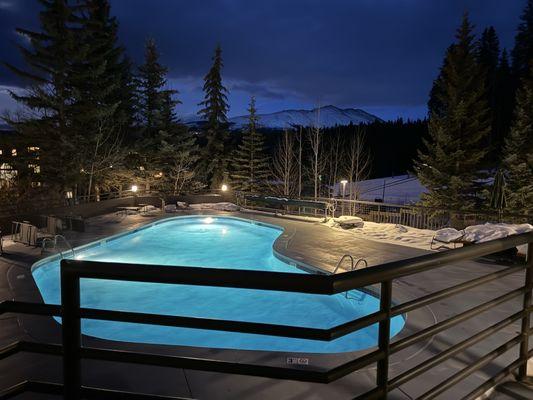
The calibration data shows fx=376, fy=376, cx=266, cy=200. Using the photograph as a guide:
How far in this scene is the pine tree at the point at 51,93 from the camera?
616 inches

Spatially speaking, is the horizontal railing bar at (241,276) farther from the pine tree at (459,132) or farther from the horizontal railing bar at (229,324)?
the pine tree at (459,132)

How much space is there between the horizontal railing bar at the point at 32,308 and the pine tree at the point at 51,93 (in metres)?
16.2

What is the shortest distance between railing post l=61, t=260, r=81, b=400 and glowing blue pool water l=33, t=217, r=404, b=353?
390cm

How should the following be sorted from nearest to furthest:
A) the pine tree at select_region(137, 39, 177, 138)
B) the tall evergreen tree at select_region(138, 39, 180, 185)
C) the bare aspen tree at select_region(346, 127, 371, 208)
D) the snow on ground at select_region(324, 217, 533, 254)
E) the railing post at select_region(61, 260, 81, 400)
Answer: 1. the railing post at select_region(61, 260, 81, 400)
2. the snow on ground at select_region(324, 217, 533, 254)
3. the tall evergreen tree at select_region(138, 39, 180, 185)
4. the pine tree at select_region(137, 39, 177, 138)
5. the bare aspen tree at select_region(346, 127, 371, 208)

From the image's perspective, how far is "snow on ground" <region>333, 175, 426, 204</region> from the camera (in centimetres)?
3468

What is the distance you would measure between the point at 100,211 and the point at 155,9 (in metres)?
15.5

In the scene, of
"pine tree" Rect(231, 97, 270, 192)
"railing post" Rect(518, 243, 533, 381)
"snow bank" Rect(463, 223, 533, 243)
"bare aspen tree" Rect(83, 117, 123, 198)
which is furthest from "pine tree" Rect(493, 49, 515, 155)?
"railing post" Rect(518, 243, 533, 381)

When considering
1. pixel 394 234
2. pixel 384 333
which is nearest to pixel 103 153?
pixel 394 234

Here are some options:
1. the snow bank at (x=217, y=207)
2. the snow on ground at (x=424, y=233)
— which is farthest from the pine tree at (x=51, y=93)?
Result: the snow on ground at (x=424, y=233)

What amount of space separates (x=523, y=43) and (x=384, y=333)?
46.9 m

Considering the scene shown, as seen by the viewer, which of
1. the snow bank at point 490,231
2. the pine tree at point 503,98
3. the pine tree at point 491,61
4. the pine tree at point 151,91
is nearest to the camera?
the snow bank at point 490,231

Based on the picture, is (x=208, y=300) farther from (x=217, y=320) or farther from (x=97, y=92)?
(x=97, y=92)

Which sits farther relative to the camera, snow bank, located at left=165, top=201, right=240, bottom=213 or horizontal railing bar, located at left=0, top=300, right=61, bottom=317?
snow bank, located at left=165, top=201, right=240, bottom=213

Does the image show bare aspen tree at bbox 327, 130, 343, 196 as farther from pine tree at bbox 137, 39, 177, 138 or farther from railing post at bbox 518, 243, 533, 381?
railing post at bbox 518, 243, 533, 381
